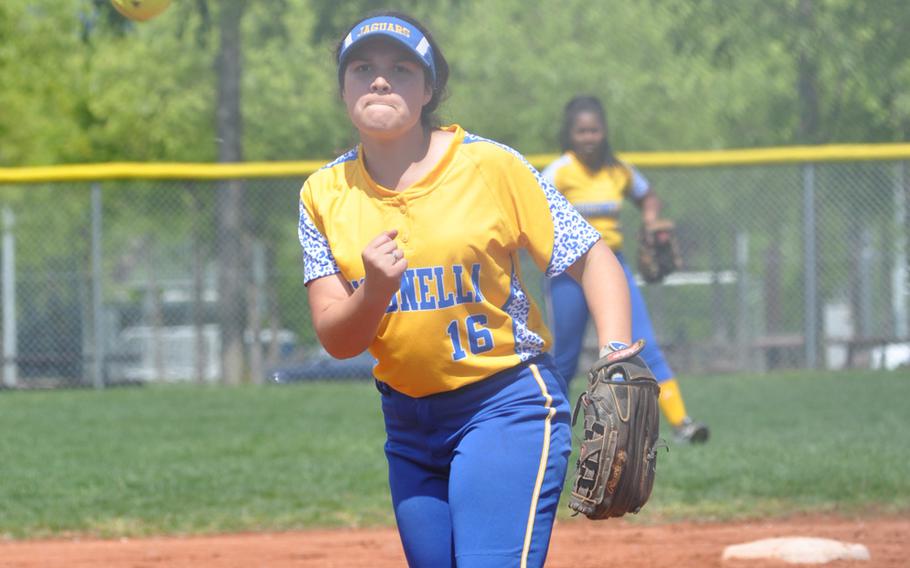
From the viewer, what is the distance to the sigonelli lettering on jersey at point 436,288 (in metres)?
2.91

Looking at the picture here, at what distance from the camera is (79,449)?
8.55 m

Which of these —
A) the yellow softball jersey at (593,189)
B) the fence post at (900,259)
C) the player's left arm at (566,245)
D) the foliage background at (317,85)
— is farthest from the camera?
the foliage background at (317,85)

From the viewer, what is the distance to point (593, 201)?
7.28 m

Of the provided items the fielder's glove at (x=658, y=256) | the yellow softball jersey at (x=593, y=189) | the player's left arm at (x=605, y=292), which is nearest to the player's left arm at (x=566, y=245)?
the player's left arm at (x=605, y=292)

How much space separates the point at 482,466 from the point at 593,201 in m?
4.49

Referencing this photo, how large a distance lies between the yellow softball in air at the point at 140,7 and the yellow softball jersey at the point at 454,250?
2.64 m

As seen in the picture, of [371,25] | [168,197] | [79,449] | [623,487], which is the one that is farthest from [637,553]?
[168,197]

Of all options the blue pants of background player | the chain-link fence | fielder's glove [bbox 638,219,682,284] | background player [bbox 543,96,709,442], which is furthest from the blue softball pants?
the chain-link fence

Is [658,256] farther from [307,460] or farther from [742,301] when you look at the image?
[742,301]

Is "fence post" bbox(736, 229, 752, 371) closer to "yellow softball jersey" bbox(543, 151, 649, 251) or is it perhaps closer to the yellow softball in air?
"yellow softball jersey" bbox(543, 151, 649, 251)

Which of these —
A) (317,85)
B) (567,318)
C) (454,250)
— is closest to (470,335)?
(454,250)

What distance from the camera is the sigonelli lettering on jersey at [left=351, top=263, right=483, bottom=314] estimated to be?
2.91m

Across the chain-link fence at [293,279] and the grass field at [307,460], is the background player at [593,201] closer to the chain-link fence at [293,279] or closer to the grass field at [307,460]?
the grass field at [307,460]

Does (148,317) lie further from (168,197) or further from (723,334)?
(723,334)
